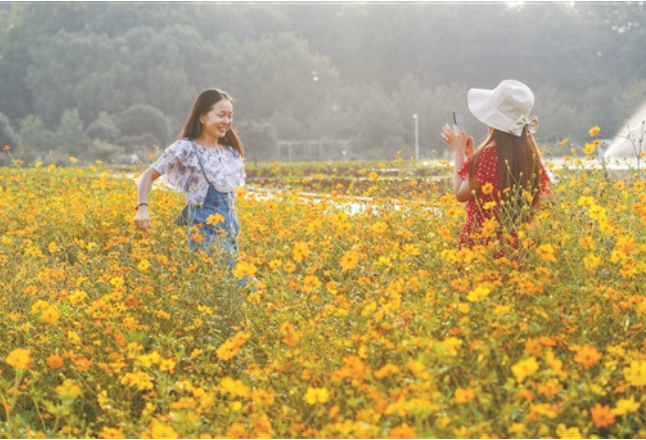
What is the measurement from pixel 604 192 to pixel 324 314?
1.94m

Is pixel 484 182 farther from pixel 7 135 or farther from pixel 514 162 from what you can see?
pixel 7 135

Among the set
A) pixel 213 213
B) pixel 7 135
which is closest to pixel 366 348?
pixel 213 213

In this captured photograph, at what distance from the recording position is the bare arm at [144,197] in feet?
12.6

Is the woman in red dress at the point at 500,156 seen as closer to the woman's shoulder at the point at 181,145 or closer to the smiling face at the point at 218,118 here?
the smiling face at the point at 218,118

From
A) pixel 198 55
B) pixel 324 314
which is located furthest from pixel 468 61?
pixel 324 314

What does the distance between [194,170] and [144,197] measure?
291 millimetres

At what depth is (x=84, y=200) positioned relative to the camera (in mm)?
6598

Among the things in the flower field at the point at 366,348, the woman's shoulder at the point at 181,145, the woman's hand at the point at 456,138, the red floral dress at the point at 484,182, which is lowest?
the flower field at the point at 366,348

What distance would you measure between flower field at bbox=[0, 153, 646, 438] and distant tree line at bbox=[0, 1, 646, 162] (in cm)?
3851

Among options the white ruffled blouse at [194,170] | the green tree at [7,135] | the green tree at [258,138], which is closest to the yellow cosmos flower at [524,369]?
the white ruffled blouse at [194,170]

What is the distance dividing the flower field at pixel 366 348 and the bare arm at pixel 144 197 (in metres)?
0.17

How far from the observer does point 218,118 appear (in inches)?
167

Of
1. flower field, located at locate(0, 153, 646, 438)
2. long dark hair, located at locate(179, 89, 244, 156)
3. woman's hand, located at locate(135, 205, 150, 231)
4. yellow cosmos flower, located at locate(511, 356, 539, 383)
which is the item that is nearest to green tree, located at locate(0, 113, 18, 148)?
long dark hair, located at locate(179, 89, 244, 156)

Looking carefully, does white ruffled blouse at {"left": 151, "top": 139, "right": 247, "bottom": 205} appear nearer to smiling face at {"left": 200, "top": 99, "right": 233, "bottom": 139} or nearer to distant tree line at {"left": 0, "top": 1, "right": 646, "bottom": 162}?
smiling face at {"left": 200, "top": 99, "right": 233, "bottom": 139}
